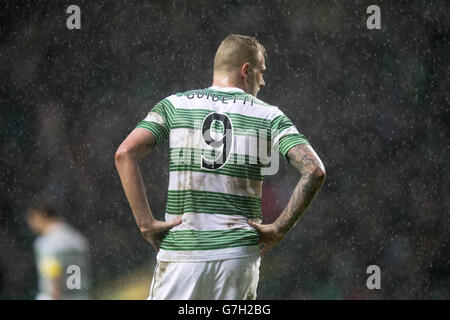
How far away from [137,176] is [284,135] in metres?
0.64

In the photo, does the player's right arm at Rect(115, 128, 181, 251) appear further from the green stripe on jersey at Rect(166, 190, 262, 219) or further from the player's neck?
the player's neck

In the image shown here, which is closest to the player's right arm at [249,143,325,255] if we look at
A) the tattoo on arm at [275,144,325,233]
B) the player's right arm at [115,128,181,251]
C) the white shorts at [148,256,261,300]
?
the tattoo on arm at [275,144,325,233]

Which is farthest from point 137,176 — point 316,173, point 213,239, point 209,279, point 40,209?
point 40,209

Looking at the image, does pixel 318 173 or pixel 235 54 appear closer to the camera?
pixel 318 173

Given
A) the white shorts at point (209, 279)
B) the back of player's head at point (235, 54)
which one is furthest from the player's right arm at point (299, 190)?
the back of player's head at point (235, 54)

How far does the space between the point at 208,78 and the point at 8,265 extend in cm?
349

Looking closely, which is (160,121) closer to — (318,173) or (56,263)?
(318,173)

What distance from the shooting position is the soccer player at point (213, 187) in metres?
2.78

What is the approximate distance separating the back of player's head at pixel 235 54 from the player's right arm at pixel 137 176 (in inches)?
18.7

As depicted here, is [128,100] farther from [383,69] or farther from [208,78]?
[383,69]

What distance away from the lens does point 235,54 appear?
10.00ft

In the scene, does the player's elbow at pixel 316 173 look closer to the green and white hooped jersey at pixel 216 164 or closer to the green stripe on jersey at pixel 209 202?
the green and white hooped jersey at pixel 216 164

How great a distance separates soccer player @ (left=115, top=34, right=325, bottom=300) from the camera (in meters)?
2.78
